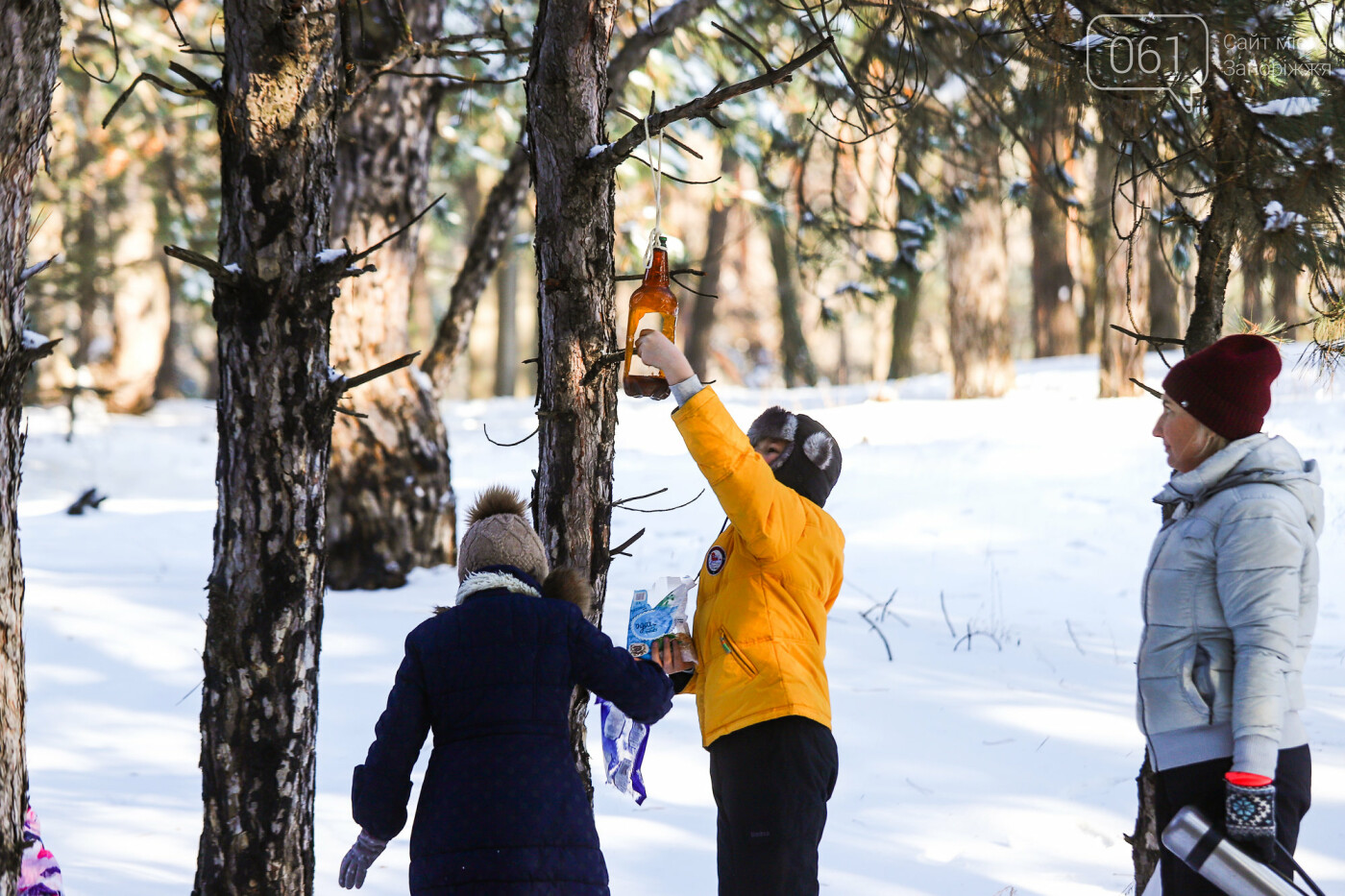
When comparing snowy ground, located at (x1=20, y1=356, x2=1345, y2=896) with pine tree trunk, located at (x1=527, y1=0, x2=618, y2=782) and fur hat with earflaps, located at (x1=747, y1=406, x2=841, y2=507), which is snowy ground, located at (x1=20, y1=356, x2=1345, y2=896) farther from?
fur hat with earflaps, located at (x1=747, y1=406, x2=841, y2=507)

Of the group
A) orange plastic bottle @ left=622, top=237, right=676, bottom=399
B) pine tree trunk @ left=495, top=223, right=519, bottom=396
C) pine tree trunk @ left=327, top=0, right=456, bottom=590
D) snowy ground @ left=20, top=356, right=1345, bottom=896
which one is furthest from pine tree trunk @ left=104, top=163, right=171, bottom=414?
orange plastic bottle @ left=622, top=237, right=676, bottom=399

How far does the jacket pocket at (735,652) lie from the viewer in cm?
277

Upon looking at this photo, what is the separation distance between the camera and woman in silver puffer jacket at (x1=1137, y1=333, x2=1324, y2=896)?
93.4 inches

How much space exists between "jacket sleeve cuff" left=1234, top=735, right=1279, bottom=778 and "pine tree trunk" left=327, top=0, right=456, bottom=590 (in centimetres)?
581

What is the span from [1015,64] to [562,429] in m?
4.64

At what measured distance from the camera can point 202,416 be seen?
51.0 feet

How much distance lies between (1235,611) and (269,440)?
7.82 ft

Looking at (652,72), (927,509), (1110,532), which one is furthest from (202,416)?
(1110,532)

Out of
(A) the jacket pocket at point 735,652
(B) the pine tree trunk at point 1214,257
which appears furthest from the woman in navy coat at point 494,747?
(B) the pine tree trunk at point 1214,257

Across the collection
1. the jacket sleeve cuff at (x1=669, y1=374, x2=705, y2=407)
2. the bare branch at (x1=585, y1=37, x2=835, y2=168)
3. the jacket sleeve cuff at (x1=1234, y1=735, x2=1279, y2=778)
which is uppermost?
the bare branch at (x1=585, y1=37, x2=835, y2=168)

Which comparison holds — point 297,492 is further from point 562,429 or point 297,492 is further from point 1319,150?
point 1319,150

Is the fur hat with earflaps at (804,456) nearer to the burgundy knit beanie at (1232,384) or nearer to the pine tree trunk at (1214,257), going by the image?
the burgundy knit beanie at (1232,384)

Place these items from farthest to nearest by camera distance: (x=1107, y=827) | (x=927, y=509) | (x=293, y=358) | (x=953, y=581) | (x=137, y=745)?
(x=927, y=509) < (x=953, y=581) < (x=137, y=745) < (x=1107, y=827) < (x=293, y=358)

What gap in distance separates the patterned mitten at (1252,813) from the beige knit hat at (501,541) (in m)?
1.61
